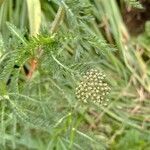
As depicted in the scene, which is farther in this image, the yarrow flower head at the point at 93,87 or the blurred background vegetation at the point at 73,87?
the blurred background vegetation at the point at 73,87

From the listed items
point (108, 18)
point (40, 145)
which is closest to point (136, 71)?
point (108, 18)

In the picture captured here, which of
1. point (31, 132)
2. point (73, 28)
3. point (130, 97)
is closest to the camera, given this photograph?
point (73, 28)

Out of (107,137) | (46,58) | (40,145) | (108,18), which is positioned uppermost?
(46,58)

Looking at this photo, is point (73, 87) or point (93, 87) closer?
point (93, 87)

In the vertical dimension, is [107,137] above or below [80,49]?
below

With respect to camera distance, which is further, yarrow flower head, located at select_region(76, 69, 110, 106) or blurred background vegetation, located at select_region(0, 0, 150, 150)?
blurred background vegetation, located at select_region(0, 0, 150, 150)

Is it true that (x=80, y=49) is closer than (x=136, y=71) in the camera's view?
Yes

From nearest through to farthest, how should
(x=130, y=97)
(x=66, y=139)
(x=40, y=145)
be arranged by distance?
(x=66, y=139)
(x=40, y=145)
(x=130, y=97)

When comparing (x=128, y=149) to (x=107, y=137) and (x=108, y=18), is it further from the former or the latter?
(x=108, y=18)
